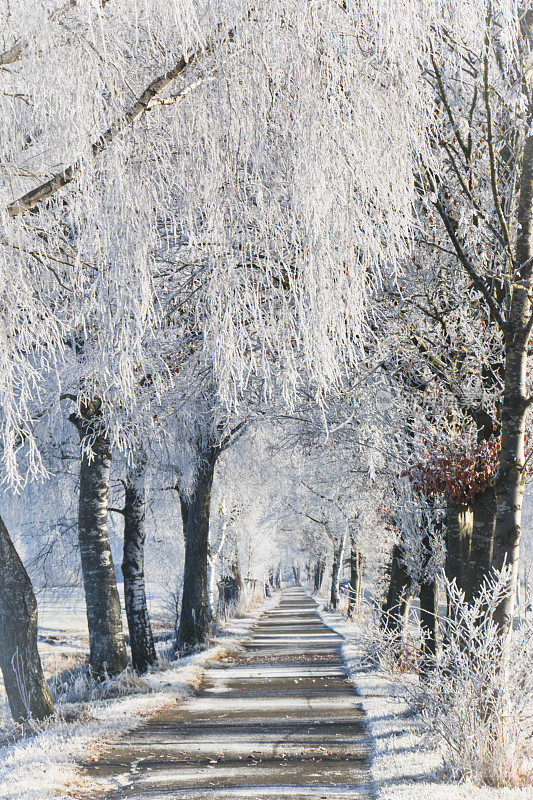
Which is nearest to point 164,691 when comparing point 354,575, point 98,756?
point 98,756

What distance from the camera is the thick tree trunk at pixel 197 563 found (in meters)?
16.7

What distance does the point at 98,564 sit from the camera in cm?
1120

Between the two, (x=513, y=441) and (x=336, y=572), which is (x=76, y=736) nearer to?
(x=513, y=441)

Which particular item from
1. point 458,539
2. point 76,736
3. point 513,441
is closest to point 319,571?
point 458,539

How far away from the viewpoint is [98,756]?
7273 millimetres

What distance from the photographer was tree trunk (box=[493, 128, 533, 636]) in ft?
21.3

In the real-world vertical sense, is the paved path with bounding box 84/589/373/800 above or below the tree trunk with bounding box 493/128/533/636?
below

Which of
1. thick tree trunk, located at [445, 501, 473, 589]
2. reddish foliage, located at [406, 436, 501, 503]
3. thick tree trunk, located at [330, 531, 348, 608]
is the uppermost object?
reddish foliage, located at [406, 436, 501, 503]

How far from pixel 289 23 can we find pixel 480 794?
556 centimetres

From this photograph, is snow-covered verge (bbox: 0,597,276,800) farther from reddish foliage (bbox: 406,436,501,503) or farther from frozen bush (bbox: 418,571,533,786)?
reddish foliage (bbox: 406,436,501,503)

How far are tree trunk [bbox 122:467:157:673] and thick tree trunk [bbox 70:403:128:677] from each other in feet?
6.68

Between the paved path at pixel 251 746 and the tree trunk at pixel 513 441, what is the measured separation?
7.18ft

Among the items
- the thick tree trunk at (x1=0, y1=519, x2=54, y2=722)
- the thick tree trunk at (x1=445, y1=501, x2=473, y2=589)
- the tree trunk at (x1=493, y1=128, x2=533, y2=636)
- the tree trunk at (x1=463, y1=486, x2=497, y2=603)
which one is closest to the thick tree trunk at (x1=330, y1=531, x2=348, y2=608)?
the thick tree trunk at (x1=445, y1=501, x2=473, y2=589)

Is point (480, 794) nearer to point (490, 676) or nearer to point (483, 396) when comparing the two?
point (490, 676)
